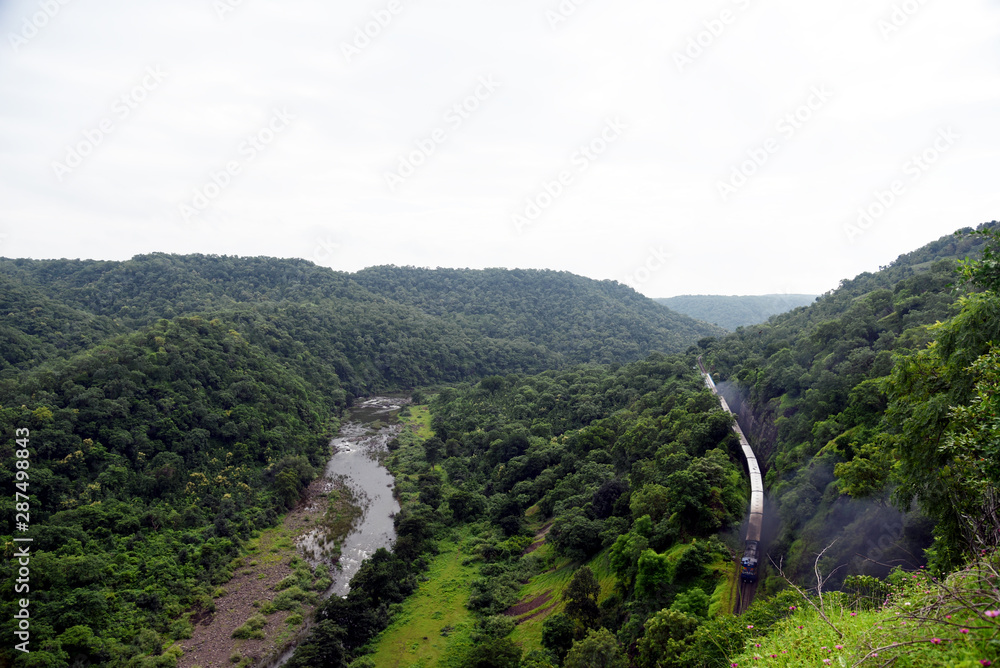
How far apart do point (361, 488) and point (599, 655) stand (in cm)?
3433

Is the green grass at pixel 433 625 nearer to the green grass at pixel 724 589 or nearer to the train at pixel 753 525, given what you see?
the green grass at pixel 724 589

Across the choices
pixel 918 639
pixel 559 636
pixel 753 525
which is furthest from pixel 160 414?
pixel 918 639

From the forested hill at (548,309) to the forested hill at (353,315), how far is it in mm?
443

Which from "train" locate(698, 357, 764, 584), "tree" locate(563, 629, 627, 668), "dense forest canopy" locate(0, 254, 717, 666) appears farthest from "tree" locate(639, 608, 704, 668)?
"dense forest canopy" locate(0, 254, 717, 666)

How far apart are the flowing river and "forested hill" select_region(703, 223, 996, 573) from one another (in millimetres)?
26683

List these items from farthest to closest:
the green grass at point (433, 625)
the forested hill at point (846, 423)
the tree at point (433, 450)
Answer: the tree at point (433, 450)
the green grass at point (433, 625)
the forested hill at point (846, 423)

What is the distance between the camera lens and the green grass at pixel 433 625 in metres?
24.4

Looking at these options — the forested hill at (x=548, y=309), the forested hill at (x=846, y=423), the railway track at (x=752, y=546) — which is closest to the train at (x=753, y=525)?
the railway track at (x=752, y=546)

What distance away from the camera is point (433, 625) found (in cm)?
2697

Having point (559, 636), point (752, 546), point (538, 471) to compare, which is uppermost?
point (538, 471)

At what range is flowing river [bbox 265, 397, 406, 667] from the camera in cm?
3384

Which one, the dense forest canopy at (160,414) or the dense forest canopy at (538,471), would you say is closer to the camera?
the dense forest canopy at (538,471)

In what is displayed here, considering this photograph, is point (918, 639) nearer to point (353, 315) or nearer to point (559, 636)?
point (559, 636)

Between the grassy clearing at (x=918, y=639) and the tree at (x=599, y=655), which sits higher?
the grassy clearing at (x=918, y=639)
